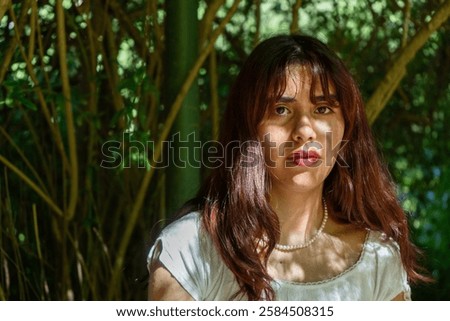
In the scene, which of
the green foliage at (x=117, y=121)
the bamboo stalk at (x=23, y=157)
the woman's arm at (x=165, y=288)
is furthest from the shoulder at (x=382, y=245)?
the bamboo stalk at (x=23, y=157)

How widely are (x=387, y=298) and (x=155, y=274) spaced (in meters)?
0.50

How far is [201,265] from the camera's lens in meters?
1.66

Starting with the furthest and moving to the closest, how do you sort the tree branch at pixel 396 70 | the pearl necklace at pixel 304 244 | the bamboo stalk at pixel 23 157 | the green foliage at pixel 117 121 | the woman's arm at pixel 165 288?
the bamboo stalk at pixel 23 157 → the green foliage at pixel 117 121 → the tree branch at pixel 396 70 → the pearl necklace at pixel 304 244 → the woman's arm at pixel 165 288

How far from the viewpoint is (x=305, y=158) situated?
168 cm

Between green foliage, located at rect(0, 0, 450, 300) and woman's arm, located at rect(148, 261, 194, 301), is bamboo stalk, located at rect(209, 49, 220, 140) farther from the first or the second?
woman's arm, located at rect(148, 261, 194, 301)

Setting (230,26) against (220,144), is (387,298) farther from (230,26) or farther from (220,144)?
(230,26)

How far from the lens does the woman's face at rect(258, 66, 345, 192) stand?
1673mm

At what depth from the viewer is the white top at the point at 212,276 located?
165cm

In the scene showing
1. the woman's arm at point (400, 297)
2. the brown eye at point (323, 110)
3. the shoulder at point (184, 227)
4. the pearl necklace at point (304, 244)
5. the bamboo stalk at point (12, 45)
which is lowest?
the woman's arm at point (400, 297)

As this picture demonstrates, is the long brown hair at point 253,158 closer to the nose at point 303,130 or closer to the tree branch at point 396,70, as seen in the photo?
the nose at point 303,130

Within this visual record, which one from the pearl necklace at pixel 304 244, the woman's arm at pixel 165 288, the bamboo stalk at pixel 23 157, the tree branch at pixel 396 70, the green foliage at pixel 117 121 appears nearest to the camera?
the woman's arm at pixel 165 288

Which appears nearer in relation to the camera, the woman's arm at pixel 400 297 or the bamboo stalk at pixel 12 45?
the woman's arm at pixel 400 297

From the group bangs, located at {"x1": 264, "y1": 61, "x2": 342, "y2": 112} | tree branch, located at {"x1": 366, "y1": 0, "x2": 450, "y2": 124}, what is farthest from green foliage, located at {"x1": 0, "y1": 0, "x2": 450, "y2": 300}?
bangs, located at {"x1": 264, "y1": 61, "x2": 342, "y2": 112}

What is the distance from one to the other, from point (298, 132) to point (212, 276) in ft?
1.09
